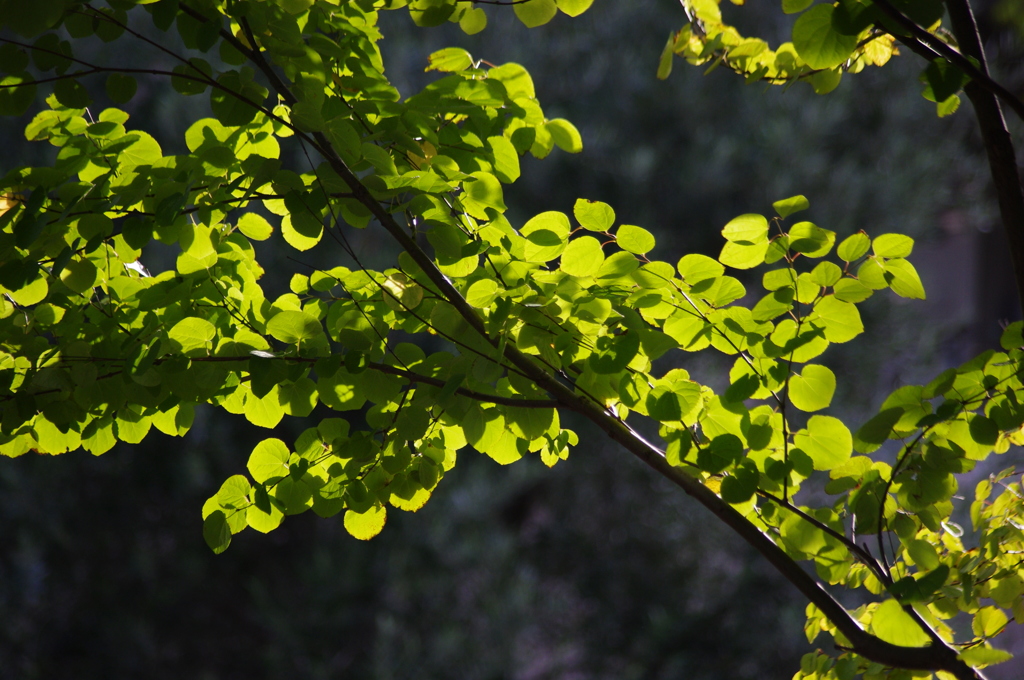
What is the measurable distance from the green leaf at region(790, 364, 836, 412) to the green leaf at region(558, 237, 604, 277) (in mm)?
243

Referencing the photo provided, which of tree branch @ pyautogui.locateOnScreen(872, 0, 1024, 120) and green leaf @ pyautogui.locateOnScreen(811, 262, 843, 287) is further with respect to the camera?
green leaf @ pyautogui.locateOnScreen(811, 262, 843, 287)

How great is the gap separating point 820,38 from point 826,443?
39cm

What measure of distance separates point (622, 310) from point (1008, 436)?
20.4 inches

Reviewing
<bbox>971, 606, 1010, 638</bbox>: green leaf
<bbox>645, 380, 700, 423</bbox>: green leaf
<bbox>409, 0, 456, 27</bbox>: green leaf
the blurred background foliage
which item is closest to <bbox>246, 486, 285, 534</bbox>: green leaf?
<bbox>645, 380, 700, 423</bbox>: green leaf

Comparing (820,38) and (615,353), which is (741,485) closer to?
(615,353)

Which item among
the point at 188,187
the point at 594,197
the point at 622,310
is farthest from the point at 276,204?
the point at 594,197

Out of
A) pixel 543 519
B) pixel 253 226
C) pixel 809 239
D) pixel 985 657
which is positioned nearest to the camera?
pixel 985 657

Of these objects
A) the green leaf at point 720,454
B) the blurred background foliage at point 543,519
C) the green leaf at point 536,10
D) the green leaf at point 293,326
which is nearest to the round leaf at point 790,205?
the green leaf at point 720,454

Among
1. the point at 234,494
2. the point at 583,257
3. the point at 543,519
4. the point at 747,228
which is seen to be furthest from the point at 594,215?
the point at 543,519

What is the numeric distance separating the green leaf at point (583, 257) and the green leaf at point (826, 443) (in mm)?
274

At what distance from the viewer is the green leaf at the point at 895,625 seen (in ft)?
2.08

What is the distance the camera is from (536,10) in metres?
0.80

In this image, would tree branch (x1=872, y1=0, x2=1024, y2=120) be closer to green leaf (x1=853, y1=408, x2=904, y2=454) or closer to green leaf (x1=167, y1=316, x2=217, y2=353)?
green leaf (x1=853, y1=408, x2=904, y2=454)

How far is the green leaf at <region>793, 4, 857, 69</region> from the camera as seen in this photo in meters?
0.63
